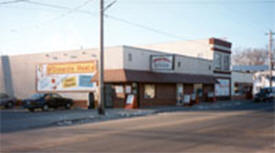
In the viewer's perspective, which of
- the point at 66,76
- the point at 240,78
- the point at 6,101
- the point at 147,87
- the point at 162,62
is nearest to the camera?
the point at 162,62

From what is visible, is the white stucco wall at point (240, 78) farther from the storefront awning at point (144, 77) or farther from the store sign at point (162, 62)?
the store sign at point (162, 62)

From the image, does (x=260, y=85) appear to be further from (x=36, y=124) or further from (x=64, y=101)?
(x=36, y=124)

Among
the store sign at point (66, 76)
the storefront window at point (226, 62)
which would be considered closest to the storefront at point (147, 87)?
the store sign at point (66, 76)

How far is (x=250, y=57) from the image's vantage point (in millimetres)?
83375

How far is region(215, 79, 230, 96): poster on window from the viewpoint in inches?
1705

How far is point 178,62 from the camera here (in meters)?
34.8

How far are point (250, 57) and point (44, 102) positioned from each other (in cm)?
6805

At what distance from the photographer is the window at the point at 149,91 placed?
30806 millimetres

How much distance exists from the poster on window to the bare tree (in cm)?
4048

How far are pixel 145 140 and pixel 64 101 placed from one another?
18842 millimetres

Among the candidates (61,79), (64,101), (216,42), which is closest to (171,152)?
(64,101)

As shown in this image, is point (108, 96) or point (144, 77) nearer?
point (108, 96)

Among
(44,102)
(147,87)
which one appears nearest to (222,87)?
(147,87)

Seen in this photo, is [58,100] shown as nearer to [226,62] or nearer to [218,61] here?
[218,61]
